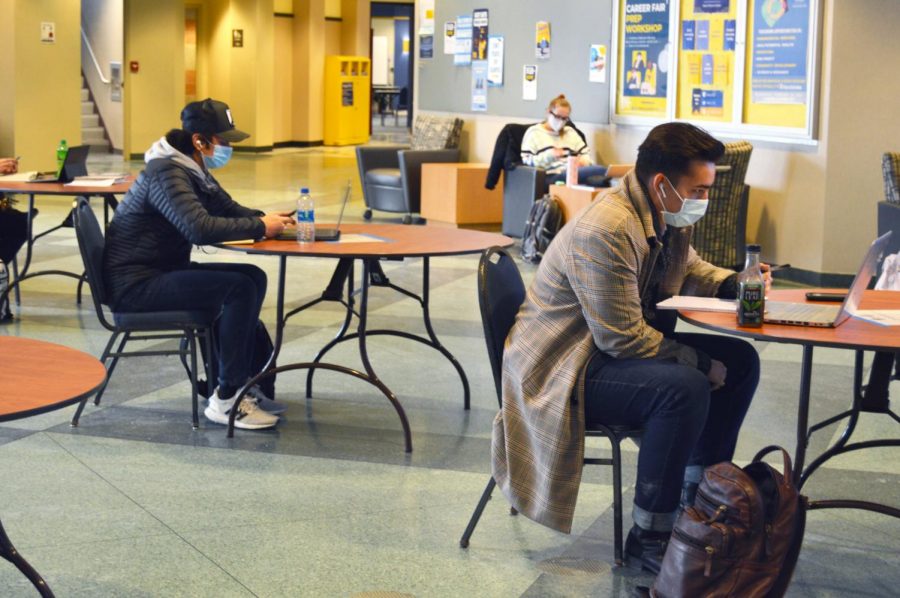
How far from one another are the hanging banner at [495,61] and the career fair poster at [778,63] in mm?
2986

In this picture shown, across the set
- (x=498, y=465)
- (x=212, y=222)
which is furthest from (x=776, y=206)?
(x=498, y=465)

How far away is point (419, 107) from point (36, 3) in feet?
14.5

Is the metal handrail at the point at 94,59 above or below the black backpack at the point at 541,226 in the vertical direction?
above

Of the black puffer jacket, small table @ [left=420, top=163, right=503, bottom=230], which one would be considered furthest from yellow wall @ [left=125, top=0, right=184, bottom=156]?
the black puffer jacket

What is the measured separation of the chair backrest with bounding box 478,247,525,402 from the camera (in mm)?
3314

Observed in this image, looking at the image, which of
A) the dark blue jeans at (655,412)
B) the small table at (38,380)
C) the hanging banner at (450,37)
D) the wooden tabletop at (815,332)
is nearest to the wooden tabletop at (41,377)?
the small table at (38,380)

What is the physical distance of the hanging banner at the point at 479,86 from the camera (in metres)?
11.2

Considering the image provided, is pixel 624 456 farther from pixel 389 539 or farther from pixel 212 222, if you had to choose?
pixel 212 222

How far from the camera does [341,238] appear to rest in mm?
4695

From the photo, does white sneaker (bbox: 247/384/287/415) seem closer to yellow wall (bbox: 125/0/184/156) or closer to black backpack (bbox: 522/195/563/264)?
black backpack (bbox: 522/195/563/264)

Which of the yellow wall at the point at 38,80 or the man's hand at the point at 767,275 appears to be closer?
the man's hand at the point at 767,275

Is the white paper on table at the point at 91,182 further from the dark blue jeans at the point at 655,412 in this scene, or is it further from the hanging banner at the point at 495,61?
the hanging banner at the point at 495,61

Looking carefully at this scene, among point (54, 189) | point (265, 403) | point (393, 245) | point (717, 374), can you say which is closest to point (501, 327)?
point (717, 374)

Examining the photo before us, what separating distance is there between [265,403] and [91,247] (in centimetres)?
87
